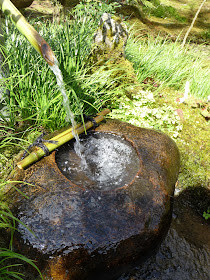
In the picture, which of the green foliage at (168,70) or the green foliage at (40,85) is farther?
the green foliage at (168,70)

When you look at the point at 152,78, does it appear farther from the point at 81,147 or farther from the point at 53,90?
the point at 81,147

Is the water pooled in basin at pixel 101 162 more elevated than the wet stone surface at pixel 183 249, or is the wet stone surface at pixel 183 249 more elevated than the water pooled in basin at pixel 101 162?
the water pooled in basin at pixel 101 162

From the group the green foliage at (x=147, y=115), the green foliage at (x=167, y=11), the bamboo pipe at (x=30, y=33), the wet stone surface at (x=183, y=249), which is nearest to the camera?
the bamboo pipe at (x=30, y=33)

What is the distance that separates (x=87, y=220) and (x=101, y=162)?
2.81 ft

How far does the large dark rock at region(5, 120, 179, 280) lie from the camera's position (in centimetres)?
150

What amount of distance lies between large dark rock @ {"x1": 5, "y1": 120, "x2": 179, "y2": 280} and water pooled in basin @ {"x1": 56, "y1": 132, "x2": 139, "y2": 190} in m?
0.06

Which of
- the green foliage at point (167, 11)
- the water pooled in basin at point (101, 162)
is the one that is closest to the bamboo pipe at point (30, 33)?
the water pooled in basin at point (101, 162)

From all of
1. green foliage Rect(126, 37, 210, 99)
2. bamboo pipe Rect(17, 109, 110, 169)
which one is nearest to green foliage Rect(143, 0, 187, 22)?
green foliage Rect(126, 37, 210, 99)

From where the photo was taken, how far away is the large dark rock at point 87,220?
150 cm

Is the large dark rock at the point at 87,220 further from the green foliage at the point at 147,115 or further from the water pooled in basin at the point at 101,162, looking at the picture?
the green foliage at the point at 147,115

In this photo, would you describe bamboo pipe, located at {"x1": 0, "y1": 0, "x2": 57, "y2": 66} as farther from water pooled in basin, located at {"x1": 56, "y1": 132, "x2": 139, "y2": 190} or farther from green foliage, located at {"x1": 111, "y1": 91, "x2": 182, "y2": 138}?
green foliage, located at {"x1": 111, "y1": 91, "x2": 182, "y2": 138}

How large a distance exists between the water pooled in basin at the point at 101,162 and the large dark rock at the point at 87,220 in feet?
0.20

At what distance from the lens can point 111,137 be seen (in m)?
2.54

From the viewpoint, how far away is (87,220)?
1629 mm
